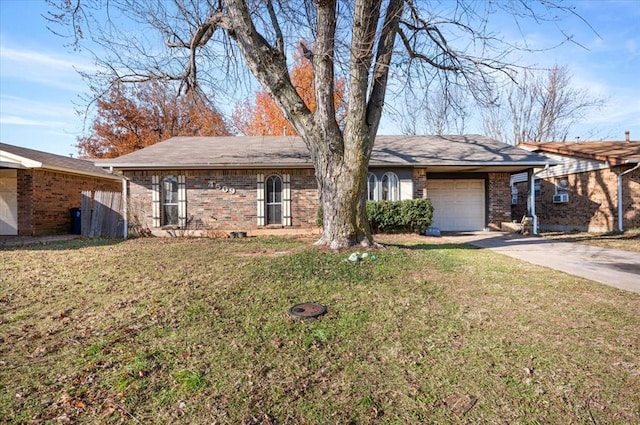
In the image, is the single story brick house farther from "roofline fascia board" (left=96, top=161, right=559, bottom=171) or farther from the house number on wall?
the house number on wall

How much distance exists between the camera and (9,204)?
12.8 meters

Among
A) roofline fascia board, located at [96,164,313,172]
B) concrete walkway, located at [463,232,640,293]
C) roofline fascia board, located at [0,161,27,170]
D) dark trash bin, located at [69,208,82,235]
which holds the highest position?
roofline fascia board, located at [0,161,27,170]

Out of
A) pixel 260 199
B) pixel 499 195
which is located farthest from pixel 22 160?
pixel 499 195

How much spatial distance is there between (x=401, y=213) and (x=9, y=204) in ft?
46.3

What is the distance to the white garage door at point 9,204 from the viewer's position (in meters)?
12.7

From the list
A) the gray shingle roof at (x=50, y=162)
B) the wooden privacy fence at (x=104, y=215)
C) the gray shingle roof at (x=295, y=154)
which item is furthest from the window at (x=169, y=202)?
the gray shingle roof at (x=50, y=162)

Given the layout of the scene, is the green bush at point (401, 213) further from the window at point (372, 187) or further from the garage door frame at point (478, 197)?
the garage door frame at point (478, 197)

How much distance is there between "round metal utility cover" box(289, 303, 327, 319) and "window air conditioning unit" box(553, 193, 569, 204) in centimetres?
1491

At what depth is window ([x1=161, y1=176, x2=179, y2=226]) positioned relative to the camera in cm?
1277

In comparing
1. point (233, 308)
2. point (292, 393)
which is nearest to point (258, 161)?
point (233, 308)

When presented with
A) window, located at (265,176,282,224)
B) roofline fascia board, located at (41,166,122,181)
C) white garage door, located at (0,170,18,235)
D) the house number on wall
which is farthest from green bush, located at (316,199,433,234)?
white garage door, located at (0,170,18,235)

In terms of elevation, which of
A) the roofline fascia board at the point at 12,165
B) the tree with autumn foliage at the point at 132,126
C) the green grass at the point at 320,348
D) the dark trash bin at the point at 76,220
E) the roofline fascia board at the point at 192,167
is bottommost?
the green grass at the point at 320,348

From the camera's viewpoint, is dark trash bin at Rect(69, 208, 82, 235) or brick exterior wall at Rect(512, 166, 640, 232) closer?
brick exterior wall at Rect(512, 166, 640, 232)

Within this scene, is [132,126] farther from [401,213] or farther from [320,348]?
[320,348]
